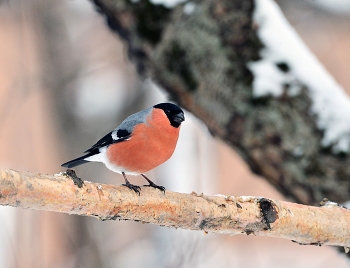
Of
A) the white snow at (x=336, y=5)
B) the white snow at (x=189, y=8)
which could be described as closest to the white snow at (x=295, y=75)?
the white snow at (x=189, y=8)

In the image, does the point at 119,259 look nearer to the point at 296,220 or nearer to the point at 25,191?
the point at 296,220

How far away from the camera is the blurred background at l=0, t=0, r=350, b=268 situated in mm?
4492

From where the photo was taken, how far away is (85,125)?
211 inches

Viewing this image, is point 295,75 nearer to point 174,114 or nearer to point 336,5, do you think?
point 174,114

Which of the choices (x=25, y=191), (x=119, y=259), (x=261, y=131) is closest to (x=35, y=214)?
(x=119, y=259)

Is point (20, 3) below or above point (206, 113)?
above

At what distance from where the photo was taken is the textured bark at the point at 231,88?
12.0ft

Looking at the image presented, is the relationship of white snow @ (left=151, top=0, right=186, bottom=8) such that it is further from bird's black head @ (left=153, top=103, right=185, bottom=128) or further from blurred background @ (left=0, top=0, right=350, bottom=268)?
bird's black head @ (left=153, top=103, right=185, bottom=128)

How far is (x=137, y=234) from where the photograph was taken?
584cm

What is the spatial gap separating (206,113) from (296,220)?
1.52 meters

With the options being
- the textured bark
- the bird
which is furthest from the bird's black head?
the textured bark

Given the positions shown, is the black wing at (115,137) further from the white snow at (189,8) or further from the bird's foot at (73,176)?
the white snow at (189,8)

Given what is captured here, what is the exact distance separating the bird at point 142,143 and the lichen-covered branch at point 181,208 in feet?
1.75

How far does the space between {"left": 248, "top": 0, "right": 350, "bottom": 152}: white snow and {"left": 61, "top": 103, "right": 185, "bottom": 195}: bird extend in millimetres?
924
